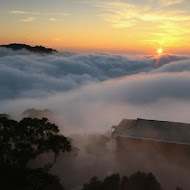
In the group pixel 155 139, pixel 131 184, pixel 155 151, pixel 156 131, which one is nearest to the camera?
pixel 131 184

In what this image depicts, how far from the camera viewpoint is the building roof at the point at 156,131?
25.6 m

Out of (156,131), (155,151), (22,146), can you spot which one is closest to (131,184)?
(22,146)

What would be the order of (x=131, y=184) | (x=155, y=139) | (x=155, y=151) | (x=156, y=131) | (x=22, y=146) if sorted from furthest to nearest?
(x=156, y=131) → (x=155, y=151) → (x=155, y=139) → (x=131, y=184) → (x=22, y=146)

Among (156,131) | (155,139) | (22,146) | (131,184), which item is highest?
(22,146)

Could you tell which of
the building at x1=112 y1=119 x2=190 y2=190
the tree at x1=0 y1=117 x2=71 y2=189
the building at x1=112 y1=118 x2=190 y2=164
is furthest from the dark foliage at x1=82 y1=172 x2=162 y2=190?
the building at x1=112 y1=118 x2=190 y2=164

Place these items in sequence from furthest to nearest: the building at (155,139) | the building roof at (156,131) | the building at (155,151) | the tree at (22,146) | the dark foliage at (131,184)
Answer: the building roof at (156,131), the building at (155,139), the building at (155,151), the dark foliage at (131,184), the tree at (22,146)

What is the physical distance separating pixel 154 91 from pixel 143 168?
142 metres

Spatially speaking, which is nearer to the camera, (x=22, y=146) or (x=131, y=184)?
(x=22, y=146)

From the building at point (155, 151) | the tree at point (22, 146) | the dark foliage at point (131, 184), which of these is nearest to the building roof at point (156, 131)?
the building at point (155, 151)

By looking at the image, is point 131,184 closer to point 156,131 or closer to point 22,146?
point 22,146

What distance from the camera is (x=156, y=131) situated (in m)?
26.5

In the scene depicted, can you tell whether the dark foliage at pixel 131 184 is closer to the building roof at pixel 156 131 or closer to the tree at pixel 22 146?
the tree at pixel 22 146

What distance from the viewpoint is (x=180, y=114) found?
96.6 metres

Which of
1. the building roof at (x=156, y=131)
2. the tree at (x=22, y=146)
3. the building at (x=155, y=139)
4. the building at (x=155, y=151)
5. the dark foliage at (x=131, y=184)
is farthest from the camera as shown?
A: the building roof at (x=156, y=131)
